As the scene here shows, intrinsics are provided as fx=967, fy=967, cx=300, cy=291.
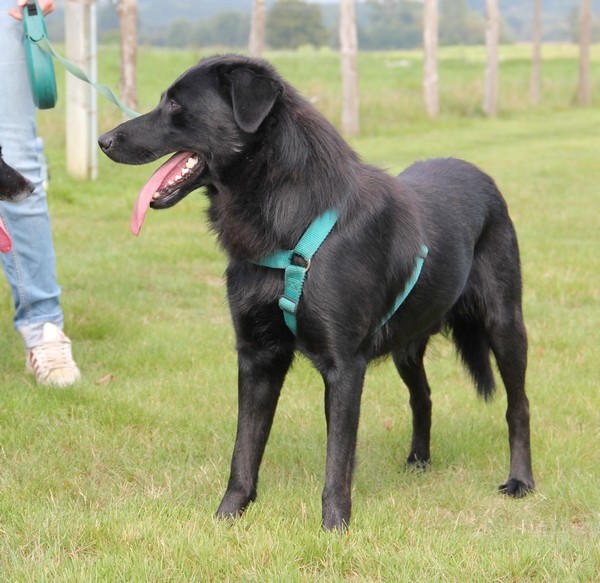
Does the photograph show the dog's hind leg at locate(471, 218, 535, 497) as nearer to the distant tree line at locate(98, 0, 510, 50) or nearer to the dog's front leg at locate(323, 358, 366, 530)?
the dog's front leg at locate(323, 358, 366, 530)

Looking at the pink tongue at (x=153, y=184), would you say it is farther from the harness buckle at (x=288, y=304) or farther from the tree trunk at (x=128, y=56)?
the tree trunk at (x=128, y=56)

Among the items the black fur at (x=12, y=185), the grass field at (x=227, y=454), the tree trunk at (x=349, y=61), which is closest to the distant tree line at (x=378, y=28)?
the tree trunk at (x=349, y=61)

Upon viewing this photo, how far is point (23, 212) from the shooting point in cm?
497

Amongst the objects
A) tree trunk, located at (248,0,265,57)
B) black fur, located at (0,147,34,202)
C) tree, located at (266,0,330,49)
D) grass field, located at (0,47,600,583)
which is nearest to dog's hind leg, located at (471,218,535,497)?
grass field, located at (0,47,600,583)

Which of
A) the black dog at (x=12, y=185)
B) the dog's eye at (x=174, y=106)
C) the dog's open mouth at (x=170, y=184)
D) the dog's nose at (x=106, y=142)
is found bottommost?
the black dog at (x=12, y=185)

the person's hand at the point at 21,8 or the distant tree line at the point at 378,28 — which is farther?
the distant tree line at the point at 378,28

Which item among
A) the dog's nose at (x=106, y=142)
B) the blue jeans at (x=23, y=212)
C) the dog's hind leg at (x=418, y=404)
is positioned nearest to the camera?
the dog's nose at (x=106, y=142)

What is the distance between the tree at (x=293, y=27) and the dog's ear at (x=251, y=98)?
61.1m

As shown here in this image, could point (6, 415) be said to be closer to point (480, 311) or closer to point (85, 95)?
point (480, 311)

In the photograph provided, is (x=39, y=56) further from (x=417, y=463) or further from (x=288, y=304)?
(x=417, y=463)

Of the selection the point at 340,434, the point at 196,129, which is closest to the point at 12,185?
the point at 196,129

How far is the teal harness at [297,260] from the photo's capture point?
3.30 meters

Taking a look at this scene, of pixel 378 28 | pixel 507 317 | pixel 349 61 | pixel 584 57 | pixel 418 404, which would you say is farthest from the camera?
pixel 378 28

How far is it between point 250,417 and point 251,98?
3.84ft
